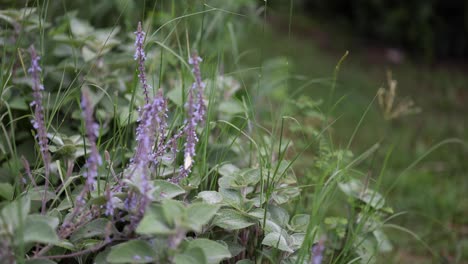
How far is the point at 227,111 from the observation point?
2.03 metres

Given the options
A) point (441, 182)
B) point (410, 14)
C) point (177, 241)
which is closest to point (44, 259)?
point (177, 241)

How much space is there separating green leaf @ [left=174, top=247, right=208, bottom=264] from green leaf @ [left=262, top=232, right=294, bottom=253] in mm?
224

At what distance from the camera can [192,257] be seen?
107 centimetres

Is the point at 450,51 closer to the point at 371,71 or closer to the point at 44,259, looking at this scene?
the point at 371,71

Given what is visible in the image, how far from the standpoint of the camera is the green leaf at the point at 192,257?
1057 mm

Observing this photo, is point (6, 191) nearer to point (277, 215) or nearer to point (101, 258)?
point (101, 258)

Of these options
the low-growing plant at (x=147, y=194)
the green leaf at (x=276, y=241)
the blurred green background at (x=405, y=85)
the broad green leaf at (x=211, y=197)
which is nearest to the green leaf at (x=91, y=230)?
the low-growing plant at (x=147, y=194)

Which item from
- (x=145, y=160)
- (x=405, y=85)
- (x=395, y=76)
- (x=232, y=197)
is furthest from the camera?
(x=395, y=76)

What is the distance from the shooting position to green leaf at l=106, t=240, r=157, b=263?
3.40 ft

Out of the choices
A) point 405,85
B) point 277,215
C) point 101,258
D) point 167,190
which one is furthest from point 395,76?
point 101,258

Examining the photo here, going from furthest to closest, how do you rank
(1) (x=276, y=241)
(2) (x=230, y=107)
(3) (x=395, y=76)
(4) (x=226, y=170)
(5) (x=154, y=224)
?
1. (3) (x=395, y=76)
2. (2) (x=230, y=107)
3. (4) (x=226, y=170)
4. (1) (x=276, y=241)
5. (5) (x=154, y=224)

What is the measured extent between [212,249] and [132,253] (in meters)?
0.16

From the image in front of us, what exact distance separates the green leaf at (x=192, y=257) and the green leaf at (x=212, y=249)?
0.09 feet

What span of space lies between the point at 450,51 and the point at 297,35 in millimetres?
1680
